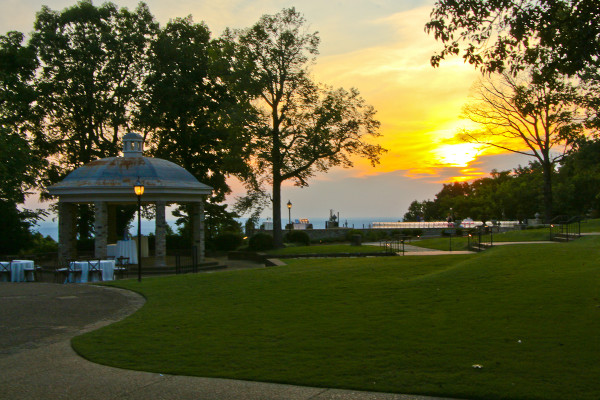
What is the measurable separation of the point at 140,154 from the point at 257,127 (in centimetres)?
893

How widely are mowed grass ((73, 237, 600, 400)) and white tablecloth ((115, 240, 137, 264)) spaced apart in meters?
14.2

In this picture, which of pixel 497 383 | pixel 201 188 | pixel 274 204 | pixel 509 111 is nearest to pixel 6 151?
A: pixel 201 188

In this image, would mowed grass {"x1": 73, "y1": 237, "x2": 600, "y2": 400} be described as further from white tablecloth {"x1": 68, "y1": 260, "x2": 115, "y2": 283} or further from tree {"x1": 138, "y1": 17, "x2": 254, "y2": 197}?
tree {"x1": 138, "y1": 17, "x2": 254, "y2": 197}

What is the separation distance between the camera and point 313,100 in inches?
1544

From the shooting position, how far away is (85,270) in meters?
24.4

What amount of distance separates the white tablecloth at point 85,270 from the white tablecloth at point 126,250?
4.61 m

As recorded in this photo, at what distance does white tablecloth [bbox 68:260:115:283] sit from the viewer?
2439 centimetres

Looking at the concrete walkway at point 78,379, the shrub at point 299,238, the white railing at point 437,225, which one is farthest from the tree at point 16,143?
the white railing at point 437,225

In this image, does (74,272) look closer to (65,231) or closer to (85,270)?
(85,270)

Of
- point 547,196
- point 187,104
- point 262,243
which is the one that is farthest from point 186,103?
point 547,196

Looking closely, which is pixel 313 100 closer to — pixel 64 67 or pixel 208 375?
pixel 64 67

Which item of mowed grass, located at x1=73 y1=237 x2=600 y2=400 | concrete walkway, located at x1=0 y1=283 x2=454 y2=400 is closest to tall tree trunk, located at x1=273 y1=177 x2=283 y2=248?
mowed grass, located at x1=73 y1=237 x2=600 y2=400

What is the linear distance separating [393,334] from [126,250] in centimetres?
2335

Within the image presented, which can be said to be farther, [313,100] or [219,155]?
[219,155]
